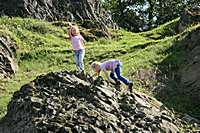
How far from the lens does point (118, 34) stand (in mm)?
36312

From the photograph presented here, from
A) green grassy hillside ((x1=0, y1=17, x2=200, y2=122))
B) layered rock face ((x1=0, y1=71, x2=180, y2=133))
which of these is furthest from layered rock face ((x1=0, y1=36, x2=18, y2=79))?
layered rock face ((x1=0, y1=71, x2=180, y2=133))

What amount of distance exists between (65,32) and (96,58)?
7.11m

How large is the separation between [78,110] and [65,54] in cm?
1246

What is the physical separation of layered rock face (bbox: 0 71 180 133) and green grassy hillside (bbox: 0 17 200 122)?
2.51 metres

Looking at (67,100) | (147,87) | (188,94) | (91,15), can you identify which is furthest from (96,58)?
(91,15)

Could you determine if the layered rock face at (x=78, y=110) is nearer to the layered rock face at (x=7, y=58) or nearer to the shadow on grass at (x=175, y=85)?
the shadow on grass at (x=175, y=85)

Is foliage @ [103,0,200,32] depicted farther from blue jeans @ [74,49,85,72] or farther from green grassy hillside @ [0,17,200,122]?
blue jeans @ [74,49,85,72]

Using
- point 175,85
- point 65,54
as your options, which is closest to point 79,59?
point 175,85

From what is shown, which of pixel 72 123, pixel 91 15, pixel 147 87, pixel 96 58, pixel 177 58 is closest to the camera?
pixel 72 123

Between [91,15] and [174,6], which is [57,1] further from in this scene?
[174,6]

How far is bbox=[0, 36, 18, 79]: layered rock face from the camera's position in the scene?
A: 22.4 metres

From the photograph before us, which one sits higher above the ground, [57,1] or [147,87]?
[57,1]

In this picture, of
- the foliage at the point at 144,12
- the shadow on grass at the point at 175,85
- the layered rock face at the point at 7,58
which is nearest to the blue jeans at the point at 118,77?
the shadow on grass at the point at 175,85

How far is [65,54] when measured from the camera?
26438 mm
